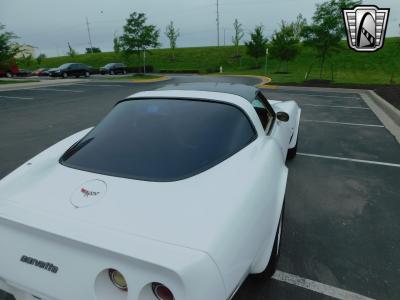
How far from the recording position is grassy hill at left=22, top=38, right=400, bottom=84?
25.7 meters

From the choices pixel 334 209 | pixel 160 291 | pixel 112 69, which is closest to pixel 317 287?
pixel 334 209

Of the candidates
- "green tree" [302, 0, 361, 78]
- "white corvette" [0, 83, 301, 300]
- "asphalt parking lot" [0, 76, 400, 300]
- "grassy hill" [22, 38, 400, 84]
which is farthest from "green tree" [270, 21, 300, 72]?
"white corvette" [0, 83, 301, 300]

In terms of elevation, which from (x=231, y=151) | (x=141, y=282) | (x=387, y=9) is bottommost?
(x=141, y=282)

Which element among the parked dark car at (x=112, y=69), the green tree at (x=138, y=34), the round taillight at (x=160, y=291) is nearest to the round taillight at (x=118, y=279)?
the round taillight at (x=160, y=291)

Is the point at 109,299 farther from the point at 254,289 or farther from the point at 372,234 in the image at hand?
the point at 372,234

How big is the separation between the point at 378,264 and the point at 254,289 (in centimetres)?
123

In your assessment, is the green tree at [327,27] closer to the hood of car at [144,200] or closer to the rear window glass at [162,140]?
the rear window glass at [162,140]

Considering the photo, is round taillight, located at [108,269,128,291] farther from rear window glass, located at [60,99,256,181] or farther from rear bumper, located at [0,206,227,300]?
rear window glass, located at [60,99,256,181]

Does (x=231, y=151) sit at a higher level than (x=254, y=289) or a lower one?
higher

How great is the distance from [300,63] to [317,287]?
128 feet

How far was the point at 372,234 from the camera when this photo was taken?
9.82 ft

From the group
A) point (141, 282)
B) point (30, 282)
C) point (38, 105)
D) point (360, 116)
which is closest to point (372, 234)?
point (141, 282)

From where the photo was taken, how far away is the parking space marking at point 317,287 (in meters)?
2.22

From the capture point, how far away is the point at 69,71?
28719 mm
